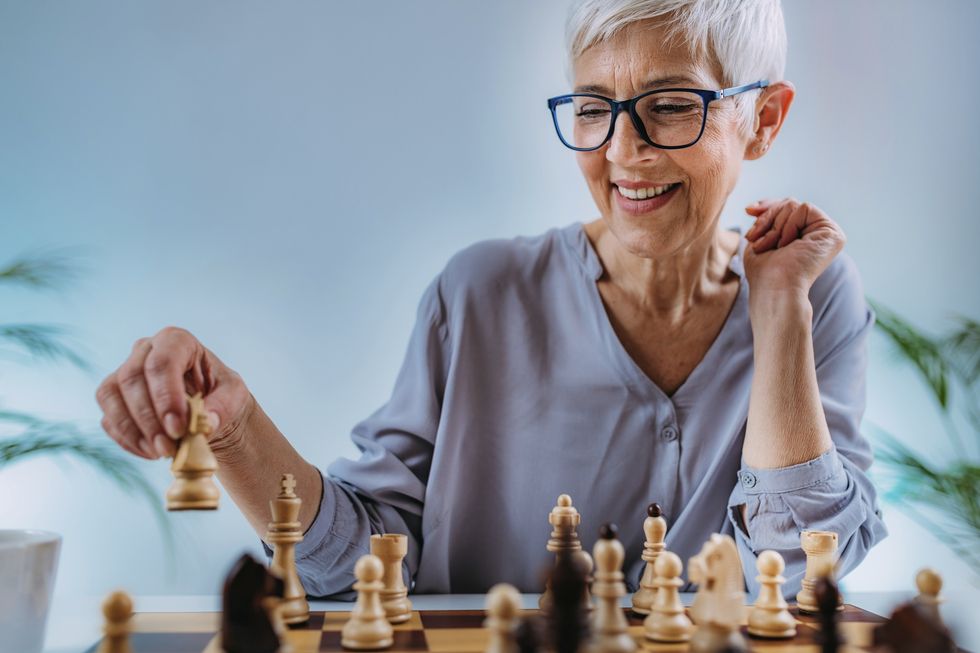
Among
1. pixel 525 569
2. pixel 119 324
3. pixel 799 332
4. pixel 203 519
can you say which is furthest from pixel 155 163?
pixel 799 332

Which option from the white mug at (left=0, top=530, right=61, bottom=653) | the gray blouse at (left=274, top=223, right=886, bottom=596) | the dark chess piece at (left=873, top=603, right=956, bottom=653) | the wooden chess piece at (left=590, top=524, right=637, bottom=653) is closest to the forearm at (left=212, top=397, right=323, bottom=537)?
the gray blouse at (left=274, top=223, right=886, bottom=596)

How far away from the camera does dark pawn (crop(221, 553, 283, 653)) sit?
925 mm

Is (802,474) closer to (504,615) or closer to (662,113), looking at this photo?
(662,113)

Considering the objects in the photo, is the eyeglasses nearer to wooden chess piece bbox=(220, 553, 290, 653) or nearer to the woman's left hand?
the woman's left hand

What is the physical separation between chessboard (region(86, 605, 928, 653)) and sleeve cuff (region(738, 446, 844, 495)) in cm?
26

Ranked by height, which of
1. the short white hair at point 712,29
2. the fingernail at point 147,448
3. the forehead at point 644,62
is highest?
the short white hair at point 712,29

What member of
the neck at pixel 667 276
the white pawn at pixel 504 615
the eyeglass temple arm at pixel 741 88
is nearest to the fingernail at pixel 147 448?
the white pawn at pixel 504 615

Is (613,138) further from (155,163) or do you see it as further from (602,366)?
(155,163)

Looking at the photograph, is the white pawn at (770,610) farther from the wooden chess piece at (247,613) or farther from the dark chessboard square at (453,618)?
the wooden chess piece at (247,613)

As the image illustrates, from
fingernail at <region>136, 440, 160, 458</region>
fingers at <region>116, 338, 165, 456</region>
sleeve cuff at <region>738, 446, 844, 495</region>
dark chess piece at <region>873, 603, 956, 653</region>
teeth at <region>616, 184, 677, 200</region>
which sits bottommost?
dark chess piece at <region>873, 603, 956, 653</region>

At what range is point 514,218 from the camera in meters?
3.09

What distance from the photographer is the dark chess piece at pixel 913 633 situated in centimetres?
83

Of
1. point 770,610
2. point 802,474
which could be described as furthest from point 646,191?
point 770,610

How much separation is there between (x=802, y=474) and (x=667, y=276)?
508 mm
